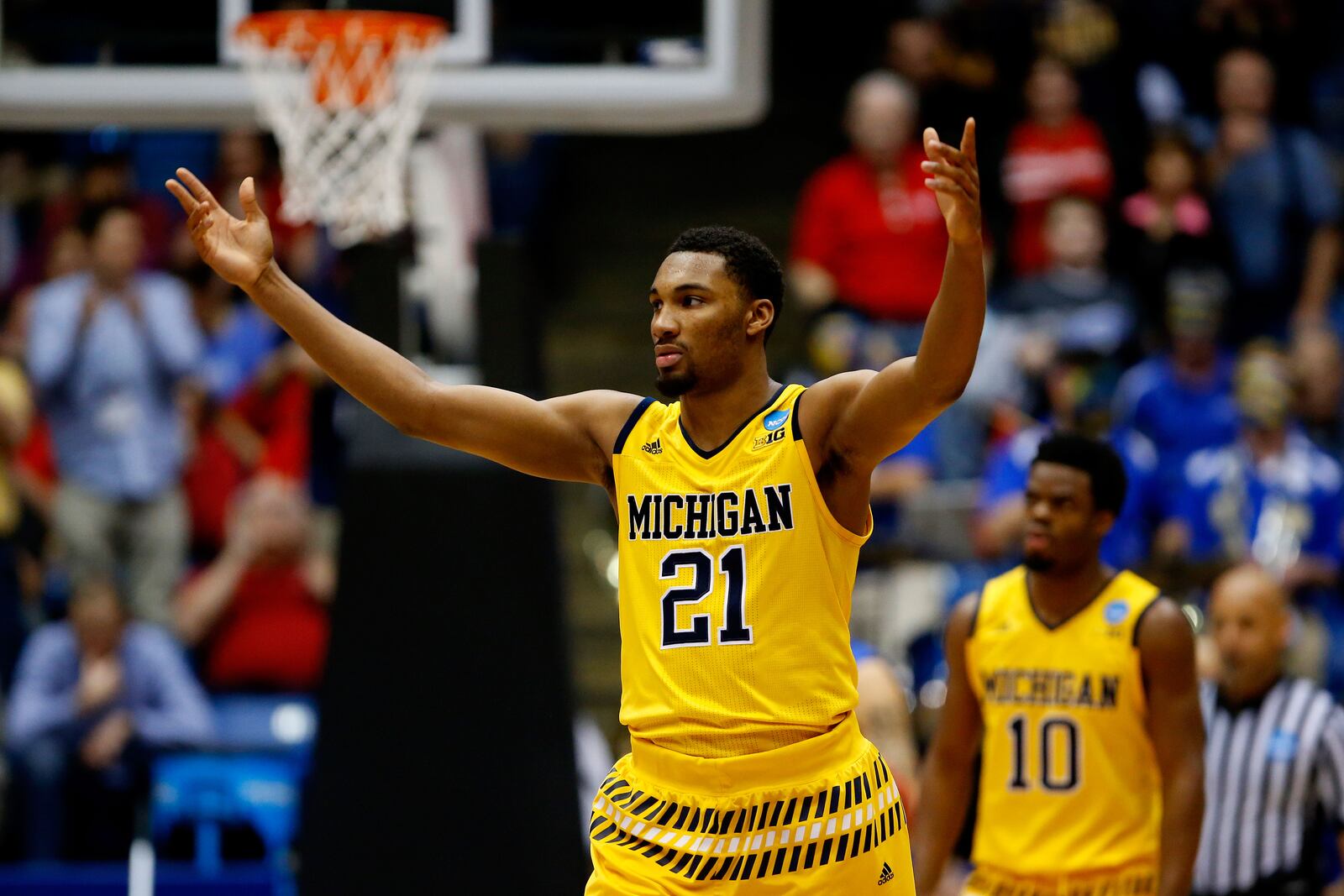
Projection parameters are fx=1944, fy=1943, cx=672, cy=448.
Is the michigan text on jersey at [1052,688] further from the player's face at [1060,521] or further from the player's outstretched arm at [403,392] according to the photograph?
the player's outstretched arm at [403,392]

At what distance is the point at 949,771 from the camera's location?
19.2 feet

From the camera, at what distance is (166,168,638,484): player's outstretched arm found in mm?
4352

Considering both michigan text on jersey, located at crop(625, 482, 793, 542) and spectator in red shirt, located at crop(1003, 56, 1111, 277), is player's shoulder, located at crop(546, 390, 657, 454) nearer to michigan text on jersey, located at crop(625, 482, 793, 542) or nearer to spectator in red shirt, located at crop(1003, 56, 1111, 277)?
michigan text on jersey, located at crop(625, 482, 793, 542)

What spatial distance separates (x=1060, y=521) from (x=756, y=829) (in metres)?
1.88

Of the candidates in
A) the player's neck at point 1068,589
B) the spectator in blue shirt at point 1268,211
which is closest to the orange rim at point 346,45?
the player's neck at point 1068,589

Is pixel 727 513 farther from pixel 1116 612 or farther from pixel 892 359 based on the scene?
pixel 892 359

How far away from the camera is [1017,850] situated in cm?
563

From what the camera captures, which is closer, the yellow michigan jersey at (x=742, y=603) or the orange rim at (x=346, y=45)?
the yellow michigan jersey at (x=742, y=603)

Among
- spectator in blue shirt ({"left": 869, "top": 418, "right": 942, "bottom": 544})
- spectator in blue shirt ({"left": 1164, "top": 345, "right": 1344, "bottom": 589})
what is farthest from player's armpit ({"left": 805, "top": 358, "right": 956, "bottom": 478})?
spectator in blue shirt ({"left": 1164, "top": 345, "right": 1344, "bottom": 589})

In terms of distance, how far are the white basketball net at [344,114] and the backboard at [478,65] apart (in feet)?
0.63

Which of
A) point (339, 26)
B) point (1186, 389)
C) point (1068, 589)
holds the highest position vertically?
point (339, 26)

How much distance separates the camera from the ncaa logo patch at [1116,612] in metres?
5.66

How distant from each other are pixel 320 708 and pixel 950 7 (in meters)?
7.25

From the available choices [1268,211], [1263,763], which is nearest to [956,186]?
[1263,763]
